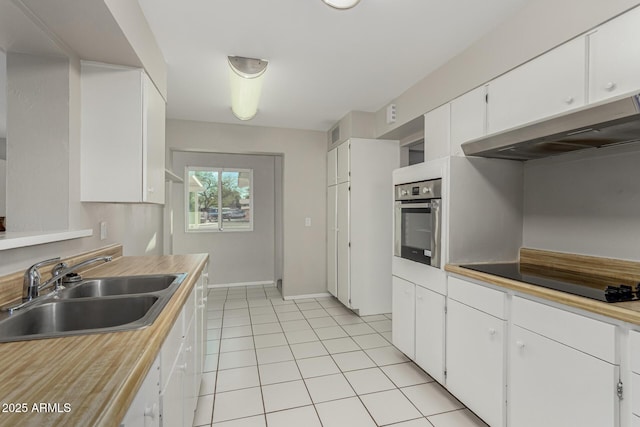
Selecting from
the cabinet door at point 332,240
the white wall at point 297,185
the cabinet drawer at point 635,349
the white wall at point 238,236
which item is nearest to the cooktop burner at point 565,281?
the cabinet drawer at point 635,349

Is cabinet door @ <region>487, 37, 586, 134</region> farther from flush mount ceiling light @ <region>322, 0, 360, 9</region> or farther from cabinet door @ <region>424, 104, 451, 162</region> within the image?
flush mount ceiling light @ <region>322, 0, 360, 9</region>

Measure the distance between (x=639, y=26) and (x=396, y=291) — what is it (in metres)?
2.13

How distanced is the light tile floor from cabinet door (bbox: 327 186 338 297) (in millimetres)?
609

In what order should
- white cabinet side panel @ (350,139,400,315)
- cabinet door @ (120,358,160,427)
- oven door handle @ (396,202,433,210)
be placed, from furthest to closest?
1. white cabinet side panel @ (350,139,400,315)
2. oven door handle @ (396,202,433,210)
3. cabinet door @ (120,358,160,427)

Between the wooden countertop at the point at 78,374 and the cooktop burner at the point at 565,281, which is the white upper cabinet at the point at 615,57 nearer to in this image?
the cooktop burner at the point at 565,281

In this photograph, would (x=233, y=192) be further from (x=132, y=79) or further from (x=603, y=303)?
(x=603, y=303)

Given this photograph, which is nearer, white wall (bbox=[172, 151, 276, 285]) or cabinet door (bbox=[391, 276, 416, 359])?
cabinet door (bbox=[391, 276, 416, 359])

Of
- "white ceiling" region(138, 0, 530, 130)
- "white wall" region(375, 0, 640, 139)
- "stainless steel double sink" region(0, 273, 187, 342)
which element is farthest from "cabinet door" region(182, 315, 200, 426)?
"white wall" region(375, 0, 640, 139)

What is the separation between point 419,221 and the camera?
2375mm

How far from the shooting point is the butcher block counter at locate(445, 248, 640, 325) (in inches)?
45.1

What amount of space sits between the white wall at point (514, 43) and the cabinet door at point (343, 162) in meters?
A: 1.03

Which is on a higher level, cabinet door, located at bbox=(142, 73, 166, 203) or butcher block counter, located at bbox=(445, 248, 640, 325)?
cabinet door, located at bbox=(142, 73, 166, 203)

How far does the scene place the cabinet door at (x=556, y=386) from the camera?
1169 millimetres

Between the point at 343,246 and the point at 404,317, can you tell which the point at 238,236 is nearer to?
the point at 343,246
